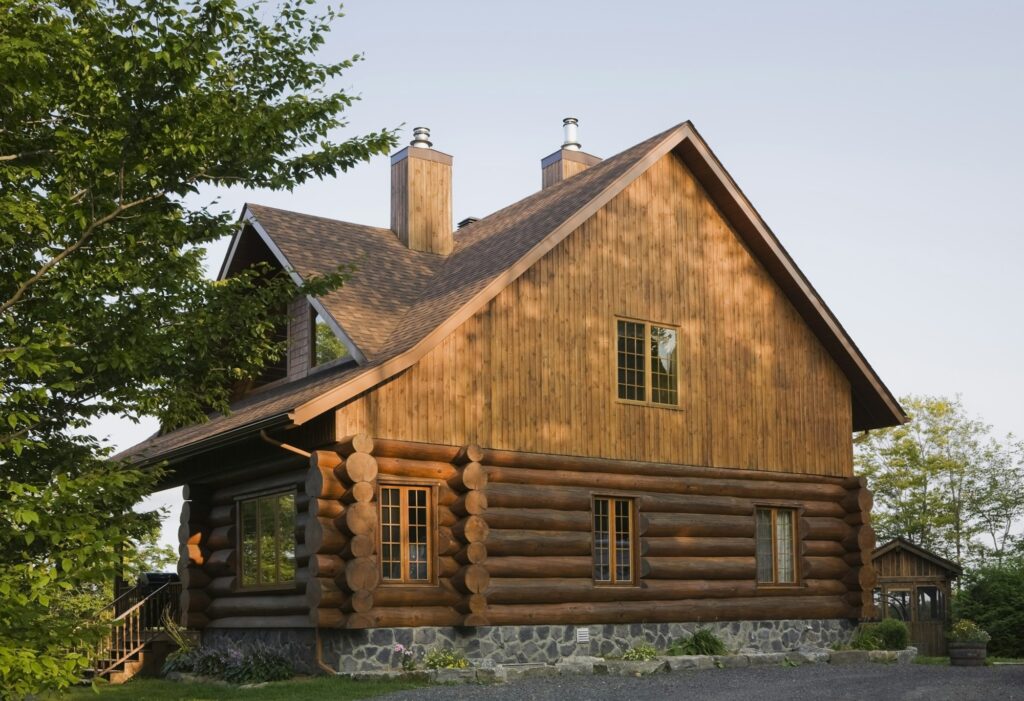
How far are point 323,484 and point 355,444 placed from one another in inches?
30.1

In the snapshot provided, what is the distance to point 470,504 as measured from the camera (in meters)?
18.8

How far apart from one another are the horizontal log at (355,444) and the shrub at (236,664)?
3518 millimetres

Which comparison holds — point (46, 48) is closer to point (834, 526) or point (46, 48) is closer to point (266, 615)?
point (266, 615)

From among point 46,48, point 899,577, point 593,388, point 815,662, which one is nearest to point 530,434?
point 593,388

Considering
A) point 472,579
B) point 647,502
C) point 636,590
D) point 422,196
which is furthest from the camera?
point 422,196

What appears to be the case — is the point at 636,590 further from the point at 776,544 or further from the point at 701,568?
the point at 776,544

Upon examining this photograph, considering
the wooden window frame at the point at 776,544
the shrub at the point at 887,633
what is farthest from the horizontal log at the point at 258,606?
the shrub at the point at 887,633

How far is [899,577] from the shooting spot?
106ft

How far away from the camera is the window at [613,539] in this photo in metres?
21.1

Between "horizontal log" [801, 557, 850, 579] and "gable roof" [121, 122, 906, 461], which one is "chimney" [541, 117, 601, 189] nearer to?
"gable roof" [121, 122, 906, 461]

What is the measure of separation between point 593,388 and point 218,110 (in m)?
9.38

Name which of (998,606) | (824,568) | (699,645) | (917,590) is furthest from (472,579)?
(917,590)

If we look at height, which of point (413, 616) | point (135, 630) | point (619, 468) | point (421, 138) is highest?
point (421, 138)

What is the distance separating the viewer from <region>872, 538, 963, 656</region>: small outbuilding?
105 ft
